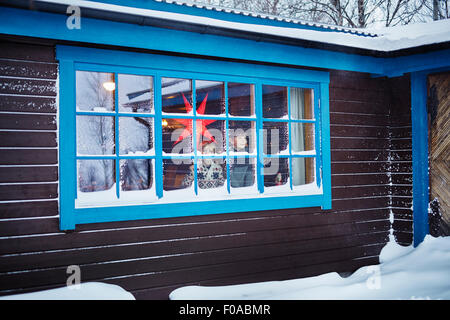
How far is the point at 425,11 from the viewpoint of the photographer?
16.8 metres

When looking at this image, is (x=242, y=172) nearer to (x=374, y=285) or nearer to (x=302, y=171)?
(x=302, y=171)

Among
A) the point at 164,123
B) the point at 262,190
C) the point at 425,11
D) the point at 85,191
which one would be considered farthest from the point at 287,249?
the point at 425,11

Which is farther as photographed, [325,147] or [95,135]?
[325,147]

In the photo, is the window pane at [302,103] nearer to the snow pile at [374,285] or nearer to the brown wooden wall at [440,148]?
the brown wooden wall at [440,148]

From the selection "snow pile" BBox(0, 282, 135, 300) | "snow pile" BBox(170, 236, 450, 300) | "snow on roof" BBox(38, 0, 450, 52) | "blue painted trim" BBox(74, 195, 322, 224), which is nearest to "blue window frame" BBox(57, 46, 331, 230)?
"blue painted trim" BBox(74, 195, 322, 224)

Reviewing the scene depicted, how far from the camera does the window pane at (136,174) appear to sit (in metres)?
4.24

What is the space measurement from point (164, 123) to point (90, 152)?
2.82 ft

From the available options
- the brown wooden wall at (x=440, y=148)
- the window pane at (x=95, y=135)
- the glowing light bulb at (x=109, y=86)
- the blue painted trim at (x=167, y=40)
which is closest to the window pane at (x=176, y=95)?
the blue painted trim at (x=167, y=40)

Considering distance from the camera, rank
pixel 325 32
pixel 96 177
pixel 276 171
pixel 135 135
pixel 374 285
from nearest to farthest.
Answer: pixel 96 177, pixel 135 135, pixel 374 285, pixel 276 171, pixel 325 32

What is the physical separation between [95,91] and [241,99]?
1.75 meters

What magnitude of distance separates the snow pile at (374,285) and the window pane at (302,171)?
1.28m

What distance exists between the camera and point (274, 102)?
17.0ft

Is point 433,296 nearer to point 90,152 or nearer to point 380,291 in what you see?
point 380,291

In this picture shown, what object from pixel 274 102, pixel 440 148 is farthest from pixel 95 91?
pixel 440 148
